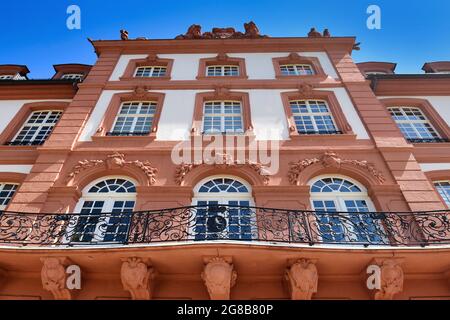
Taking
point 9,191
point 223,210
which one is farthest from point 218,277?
point 9,191

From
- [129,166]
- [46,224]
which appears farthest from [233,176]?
[46,224]

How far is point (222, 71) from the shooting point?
1436cm

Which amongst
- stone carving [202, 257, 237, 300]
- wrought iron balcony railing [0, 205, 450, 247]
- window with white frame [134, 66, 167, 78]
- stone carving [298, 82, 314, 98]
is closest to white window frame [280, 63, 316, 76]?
stone carving [298, 82, 314, 98]

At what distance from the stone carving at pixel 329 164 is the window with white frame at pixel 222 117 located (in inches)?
95.0

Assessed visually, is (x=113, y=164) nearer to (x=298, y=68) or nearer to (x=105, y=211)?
(x=105, y=211)

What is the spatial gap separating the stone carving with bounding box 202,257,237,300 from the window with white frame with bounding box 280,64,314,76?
972 centimetres

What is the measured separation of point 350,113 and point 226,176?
200 inches

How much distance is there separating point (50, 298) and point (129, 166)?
3.90 m

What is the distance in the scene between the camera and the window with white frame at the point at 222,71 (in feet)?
46.4

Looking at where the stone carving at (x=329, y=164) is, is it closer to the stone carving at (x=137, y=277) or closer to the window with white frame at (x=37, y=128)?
the stone carving at (x=137, y=277)

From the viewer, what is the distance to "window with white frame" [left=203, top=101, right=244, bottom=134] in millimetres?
11047

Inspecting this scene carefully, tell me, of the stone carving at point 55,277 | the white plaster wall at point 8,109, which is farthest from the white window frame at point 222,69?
the stone carving at point 55,277

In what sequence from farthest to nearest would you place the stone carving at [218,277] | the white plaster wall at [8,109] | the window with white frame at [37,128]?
the white plaster wall at [8,109] → the window with white frame at [37,128] → the stone carving at [218,277]

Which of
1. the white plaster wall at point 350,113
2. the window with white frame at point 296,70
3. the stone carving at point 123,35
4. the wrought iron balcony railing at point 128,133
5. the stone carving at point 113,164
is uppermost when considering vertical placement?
the stone carving at point 123,35
